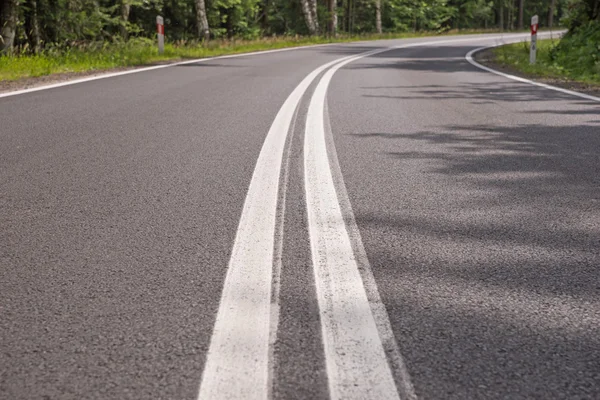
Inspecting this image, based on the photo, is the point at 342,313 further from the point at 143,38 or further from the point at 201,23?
the point at 201,23

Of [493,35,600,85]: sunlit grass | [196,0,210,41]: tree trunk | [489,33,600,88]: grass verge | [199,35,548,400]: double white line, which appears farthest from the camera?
[196,0,210,41]: tree trunk

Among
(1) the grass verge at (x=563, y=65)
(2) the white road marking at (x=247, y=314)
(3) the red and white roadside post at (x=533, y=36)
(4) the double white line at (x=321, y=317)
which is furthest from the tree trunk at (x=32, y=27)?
(4) the double white line at (x=321, y=317)

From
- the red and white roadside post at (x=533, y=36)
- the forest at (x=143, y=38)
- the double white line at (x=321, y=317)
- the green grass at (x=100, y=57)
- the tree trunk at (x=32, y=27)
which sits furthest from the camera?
the tree trunk at (x=32, y=27)

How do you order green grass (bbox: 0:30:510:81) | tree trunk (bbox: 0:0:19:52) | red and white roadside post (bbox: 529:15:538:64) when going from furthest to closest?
tree trunk (bbox: 0:0:19:52), red and white roadside post (bbox: 529:15:538:64), green grass (bbox: 0:30:510:81)

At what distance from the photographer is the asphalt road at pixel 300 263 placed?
1.76 meters

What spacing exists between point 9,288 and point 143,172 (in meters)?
1.95

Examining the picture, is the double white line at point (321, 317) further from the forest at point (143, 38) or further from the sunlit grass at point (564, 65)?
the forest at point (143, 38)

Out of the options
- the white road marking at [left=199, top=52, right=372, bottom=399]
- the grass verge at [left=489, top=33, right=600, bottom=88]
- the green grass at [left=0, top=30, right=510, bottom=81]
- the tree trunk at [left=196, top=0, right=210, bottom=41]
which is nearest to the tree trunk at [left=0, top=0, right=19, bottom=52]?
the green grass at [left=0, top=30, right=510, bottom=81]

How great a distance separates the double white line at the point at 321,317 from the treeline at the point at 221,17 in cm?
1329

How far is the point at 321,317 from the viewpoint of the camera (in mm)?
2078

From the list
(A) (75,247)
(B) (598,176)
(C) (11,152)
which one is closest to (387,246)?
(A) (75,247)

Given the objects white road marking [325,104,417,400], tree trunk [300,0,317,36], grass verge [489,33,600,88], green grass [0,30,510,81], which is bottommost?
white road marking [325,104,417,400]

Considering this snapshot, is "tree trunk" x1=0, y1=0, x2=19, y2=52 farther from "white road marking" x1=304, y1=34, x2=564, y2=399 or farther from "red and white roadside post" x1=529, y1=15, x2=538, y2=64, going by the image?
"white road marking" x1=304, y1=34, x2=564, y2=399

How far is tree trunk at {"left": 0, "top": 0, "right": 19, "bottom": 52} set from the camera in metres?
15.0
